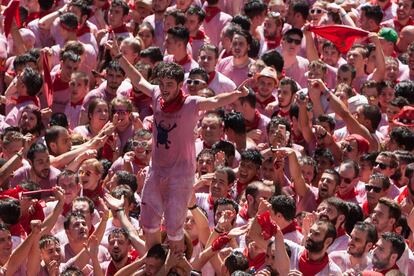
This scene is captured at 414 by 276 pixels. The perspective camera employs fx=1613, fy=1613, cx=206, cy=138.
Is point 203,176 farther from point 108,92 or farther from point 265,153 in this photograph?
point 108,92

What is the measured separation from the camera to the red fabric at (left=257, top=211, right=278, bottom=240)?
1297 centimetres

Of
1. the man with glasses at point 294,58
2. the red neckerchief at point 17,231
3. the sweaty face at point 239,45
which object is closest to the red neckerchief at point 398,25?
the man with glasses at point 294,58

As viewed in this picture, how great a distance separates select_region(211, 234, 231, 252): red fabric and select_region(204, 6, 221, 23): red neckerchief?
5.44m

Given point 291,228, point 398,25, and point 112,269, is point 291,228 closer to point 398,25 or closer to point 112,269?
point 112,269

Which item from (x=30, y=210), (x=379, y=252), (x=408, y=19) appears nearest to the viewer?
(x=379, y=252)

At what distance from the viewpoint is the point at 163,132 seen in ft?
42.2

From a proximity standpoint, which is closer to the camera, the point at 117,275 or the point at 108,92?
the point at 117,275

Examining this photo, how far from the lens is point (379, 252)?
1327 centimetres

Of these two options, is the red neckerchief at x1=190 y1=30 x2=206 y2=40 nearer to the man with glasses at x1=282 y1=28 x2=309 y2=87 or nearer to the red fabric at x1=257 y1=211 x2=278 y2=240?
the man with glasses at x1=282 y1=28 x2=309 y2=87

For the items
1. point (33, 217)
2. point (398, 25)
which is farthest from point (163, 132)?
point (398, 25)

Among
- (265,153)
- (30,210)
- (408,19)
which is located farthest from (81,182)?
(408,19)

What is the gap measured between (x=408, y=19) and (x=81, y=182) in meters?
5.31

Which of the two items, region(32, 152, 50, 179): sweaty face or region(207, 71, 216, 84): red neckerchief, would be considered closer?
region(32, 152, 50, 179): sweaty face

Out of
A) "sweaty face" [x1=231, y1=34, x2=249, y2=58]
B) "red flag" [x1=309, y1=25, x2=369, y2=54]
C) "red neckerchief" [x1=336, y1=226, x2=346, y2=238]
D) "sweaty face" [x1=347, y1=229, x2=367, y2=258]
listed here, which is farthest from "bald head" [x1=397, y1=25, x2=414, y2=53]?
"sweaty face" [x1=347, y1=229, x2=367, y2=258]
